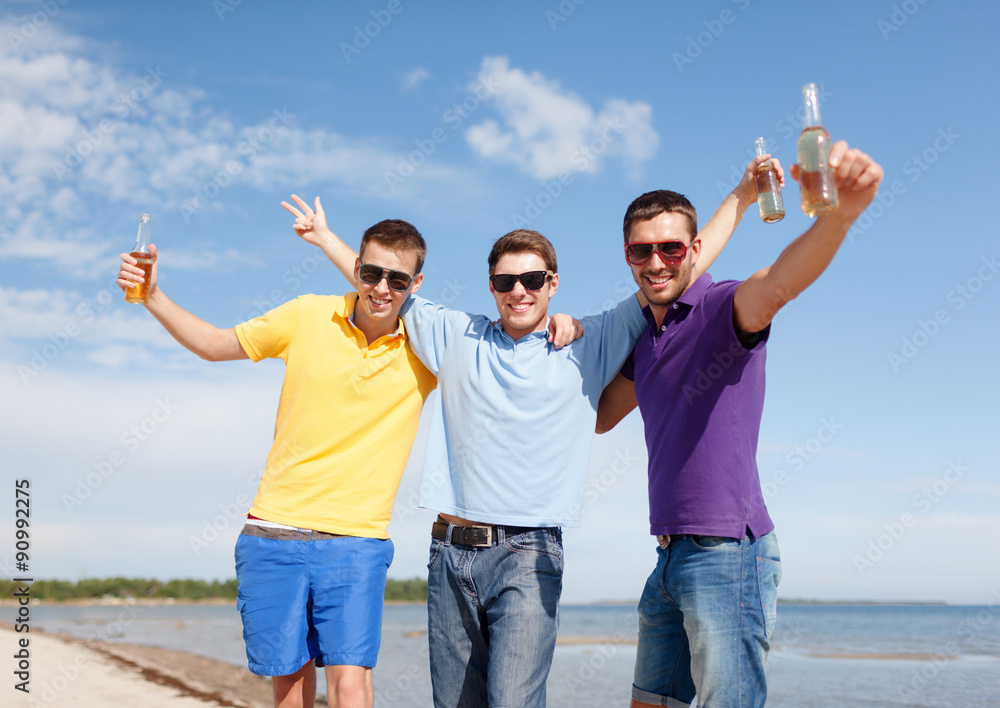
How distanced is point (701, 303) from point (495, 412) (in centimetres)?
119

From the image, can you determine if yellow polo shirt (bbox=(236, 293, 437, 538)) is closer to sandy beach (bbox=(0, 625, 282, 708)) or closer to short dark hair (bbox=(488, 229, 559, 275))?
short dark hair (bbox=(488, 229, 559, 275))

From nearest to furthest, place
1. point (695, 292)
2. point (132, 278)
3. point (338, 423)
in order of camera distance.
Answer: point (695, 292) < point (338, 423) < point (132, 278)

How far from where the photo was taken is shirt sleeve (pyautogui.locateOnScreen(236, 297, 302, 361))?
4.25 meters

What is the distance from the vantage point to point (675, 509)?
122 inches

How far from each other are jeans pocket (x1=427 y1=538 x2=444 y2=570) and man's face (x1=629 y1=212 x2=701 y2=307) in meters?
1.72

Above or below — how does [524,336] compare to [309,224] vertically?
below

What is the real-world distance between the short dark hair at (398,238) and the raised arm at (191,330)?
3.34 feet

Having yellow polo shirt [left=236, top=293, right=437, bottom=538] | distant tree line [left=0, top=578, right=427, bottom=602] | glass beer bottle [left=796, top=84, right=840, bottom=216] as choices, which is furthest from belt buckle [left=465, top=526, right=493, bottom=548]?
distant tree line [left=0, top=578, right=427, bottom=602]

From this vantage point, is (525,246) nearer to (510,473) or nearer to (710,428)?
(510,473)

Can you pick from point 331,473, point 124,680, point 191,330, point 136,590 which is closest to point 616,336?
point 331,473

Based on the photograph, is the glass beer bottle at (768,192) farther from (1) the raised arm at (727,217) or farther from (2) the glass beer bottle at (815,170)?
(2) the glass beer bottle at (815,170)

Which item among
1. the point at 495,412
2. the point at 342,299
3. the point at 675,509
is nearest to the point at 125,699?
the point at 342,299

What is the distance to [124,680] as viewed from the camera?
11.4m

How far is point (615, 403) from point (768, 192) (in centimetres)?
141
